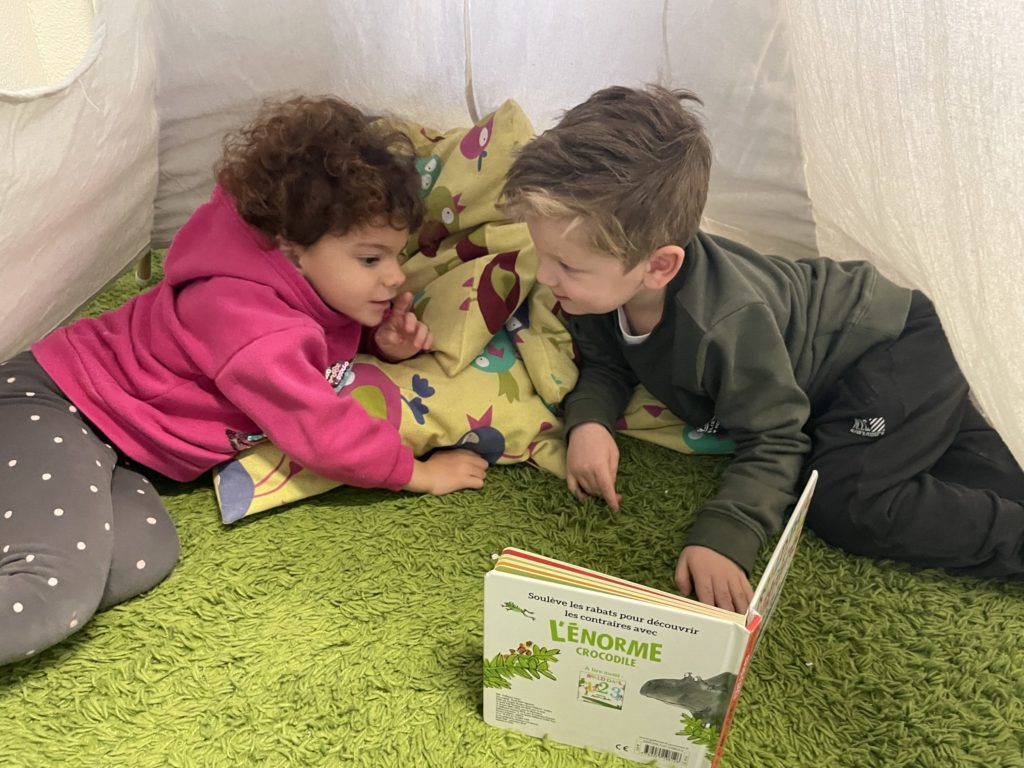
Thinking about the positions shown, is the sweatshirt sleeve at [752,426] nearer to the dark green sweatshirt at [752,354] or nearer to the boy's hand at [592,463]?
the dark green sweatshirt at [752,354]

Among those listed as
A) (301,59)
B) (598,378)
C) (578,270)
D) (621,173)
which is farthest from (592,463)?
(301,59)

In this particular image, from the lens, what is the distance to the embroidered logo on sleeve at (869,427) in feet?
3.44

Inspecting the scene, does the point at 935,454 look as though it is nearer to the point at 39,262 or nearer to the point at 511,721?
the point at 511,721

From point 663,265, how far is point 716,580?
33cm

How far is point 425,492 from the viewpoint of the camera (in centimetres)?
110

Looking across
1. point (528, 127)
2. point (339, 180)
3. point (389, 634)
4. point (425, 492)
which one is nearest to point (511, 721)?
point (389, 634)

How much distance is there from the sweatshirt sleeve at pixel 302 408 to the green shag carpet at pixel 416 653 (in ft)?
0.29

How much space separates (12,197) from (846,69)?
35.6 inches

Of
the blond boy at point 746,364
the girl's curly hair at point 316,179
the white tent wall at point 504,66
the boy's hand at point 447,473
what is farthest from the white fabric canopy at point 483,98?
the boy's hand at point 447,473

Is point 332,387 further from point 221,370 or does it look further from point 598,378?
point 598,378

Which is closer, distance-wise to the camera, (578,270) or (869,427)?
(578,270)

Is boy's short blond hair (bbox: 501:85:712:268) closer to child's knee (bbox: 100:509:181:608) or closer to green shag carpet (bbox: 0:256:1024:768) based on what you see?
green shag carpet (bbox: 0:256:1024:768)

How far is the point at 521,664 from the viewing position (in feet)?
2.59

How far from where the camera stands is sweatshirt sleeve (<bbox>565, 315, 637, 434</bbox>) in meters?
1.14
